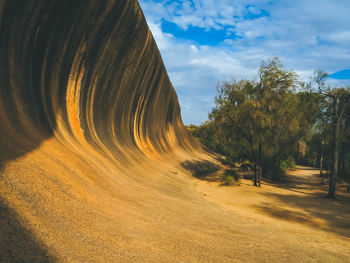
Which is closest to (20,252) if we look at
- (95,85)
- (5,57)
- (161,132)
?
(5,57)

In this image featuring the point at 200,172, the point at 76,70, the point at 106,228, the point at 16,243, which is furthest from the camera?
the point at 200,172

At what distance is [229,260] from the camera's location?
4023 mm

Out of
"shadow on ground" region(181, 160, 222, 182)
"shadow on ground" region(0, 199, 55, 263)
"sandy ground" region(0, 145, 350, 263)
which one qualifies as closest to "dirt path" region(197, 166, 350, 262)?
"sandy ground" region(0, 145, 350, 263)

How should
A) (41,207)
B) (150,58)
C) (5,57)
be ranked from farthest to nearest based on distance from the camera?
1. (150,58)
2. (5,57)
3. (41,207)

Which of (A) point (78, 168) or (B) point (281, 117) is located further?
(B) point (281, 117)

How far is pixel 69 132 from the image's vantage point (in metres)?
8.11

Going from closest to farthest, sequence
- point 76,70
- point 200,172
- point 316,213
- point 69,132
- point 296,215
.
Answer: point 69,132
point 76,70
point 296,215
point 316,213
point 200,172

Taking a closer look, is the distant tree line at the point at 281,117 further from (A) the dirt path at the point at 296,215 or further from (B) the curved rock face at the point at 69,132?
(B) the curved rock face at the point at 69,132

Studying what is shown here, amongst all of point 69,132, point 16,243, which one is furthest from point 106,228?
point 69,132

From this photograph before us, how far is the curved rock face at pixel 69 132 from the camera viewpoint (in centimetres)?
345

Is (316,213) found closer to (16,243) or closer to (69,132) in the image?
(69,132)

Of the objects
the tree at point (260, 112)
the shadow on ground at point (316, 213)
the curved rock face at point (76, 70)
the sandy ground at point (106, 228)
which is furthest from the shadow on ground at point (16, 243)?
the tree at point (260, 112)

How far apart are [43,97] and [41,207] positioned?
456cm

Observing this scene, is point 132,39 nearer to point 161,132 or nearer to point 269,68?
point 269,68
